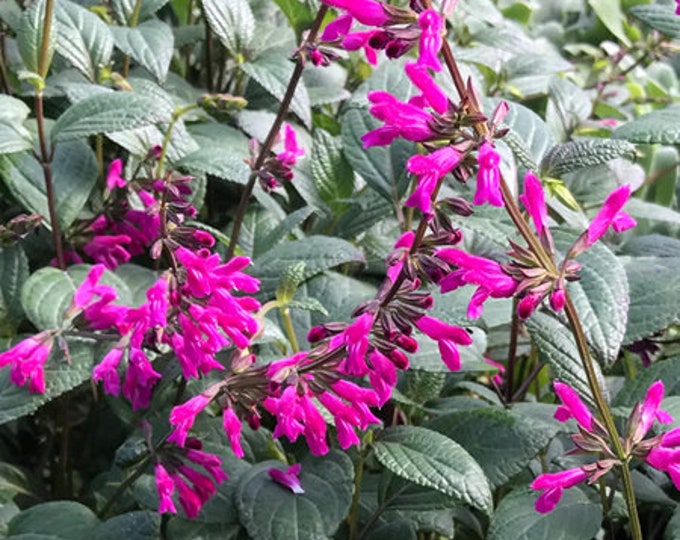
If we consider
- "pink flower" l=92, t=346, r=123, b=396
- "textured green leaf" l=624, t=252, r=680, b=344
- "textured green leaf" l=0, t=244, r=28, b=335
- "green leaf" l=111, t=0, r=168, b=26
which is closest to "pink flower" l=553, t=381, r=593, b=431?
"textured green leaf" l=624, t=252, r=680, b=344

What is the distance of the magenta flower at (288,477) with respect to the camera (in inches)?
37.4

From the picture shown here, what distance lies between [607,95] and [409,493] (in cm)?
100

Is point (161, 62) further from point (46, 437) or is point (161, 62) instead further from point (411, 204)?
point (411, 204)

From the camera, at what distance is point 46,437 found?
1305mm

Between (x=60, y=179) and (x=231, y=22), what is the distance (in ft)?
1.06

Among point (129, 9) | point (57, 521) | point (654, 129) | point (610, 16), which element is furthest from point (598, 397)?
point (610, 16)

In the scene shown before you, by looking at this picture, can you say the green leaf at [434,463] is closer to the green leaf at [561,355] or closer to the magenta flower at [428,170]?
the green leaf at [561,355]

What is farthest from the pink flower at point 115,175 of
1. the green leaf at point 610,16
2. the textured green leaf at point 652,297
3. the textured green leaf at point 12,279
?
the green leaf at point 610,16

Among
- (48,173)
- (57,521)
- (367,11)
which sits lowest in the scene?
(57,521)

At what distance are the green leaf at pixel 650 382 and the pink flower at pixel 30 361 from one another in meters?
0.59

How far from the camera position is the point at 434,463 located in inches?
36.7

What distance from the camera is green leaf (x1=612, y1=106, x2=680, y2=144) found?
1.03 m

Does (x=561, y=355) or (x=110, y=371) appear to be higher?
(x=561, y=355)

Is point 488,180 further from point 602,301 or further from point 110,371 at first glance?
point 110,371
